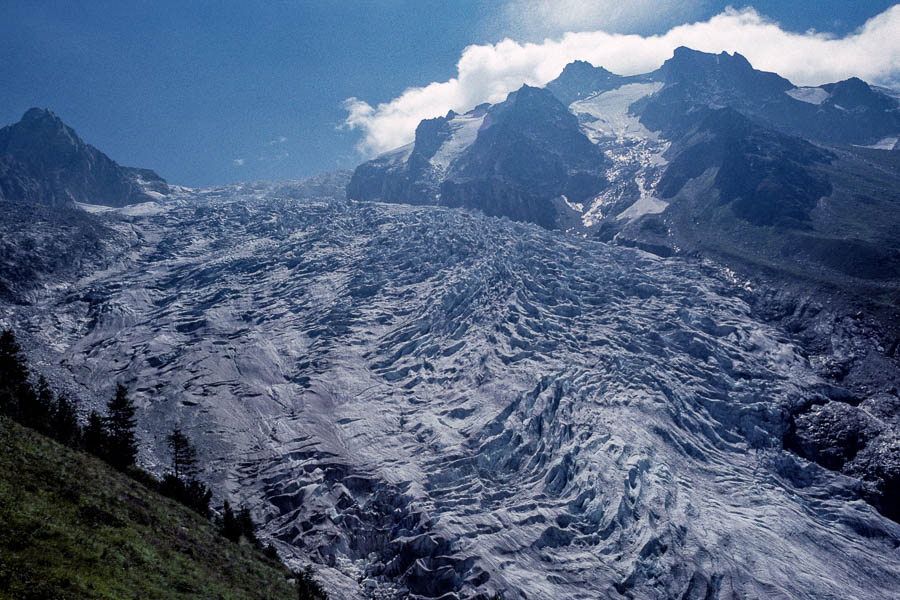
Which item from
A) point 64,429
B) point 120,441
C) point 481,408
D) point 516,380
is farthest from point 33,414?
point 516,380

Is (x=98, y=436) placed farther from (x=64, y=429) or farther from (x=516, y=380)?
(x=516, y=380)

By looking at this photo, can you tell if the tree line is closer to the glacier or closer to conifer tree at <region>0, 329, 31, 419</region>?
conifer tree at <region>0, 329, 31, 419</region>

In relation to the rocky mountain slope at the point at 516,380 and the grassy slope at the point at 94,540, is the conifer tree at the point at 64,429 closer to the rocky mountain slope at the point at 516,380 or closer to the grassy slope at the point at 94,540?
the grassy slope at the point at 94,540

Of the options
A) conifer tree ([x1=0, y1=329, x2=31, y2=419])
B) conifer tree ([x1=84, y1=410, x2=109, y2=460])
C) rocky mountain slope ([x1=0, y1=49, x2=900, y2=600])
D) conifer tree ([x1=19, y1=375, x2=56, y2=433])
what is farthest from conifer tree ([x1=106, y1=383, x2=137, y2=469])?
rocky mountain slope ([x1=0, y1=49, x2=900, y2=600])

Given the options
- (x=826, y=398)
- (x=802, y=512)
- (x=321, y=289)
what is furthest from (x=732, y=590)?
(x=321, y=289)

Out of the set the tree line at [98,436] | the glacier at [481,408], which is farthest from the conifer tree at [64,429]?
the glacier at [481,408]

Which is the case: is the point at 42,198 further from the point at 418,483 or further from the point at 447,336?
the point at 418,483
